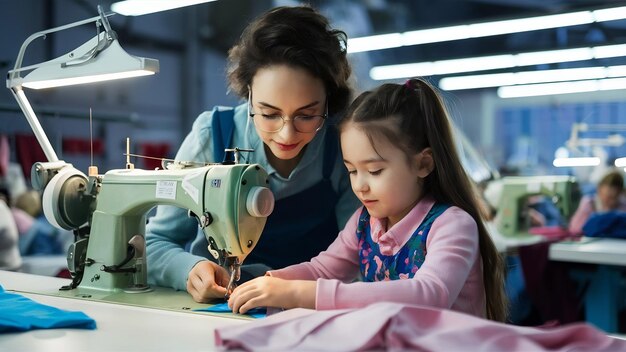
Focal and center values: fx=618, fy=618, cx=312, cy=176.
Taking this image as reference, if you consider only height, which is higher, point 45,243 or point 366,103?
point 366,103

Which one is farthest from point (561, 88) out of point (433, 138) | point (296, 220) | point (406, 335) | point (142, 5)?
point (406, 335)

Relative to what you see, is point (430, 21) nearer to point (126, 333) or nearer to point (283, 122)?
point (283, 122)

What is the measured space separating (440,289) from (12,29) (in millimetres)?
1476

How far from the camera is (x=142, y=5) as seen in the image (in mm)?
1810

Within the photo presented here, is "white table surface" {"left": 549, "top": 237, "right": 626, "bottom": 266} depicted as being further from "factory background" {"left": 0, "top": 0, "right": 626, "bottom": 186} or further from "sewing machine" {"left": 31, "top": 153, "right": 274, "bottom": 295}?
"sewing machine" {"left": 31, "top": 153, "right": 274, "bottom": 295}

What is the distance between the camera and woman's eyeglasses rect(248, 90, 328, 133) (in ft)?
4.09

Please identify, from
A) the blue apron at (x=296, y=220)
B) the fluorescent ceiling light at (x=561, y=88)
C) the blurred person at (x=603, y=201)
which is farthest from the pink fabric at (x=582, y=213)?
the blue apron at (x=296, y=220)

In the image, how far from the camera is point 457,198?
3.71 feet

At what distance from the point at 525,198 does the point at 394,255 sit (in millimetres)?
2561

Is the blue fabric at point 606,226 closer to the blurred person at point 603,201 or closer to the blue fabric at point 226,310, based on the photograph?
the blurred person at point 603,201

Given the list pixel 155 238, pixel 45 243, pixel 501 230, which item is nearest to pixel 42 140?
pixel 155 238

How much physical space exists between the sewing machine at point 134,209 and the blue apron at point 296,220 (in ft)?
0.61

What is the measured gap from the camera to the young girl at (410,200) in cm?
105

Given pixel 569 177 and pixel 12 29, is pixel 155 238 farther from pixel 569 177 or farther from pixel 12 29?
pixel 569 177
